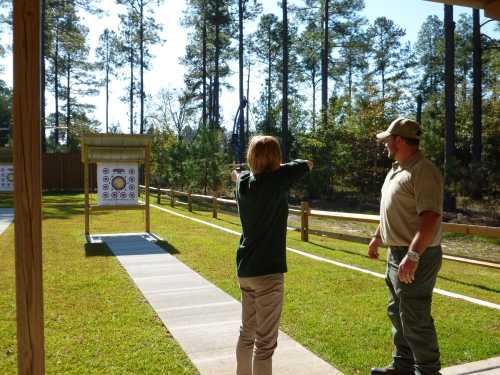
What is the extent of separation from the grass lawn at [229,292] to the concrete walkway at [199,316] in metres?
0.13

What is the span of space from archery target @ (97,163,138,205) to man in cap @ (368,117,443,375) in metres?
8.70

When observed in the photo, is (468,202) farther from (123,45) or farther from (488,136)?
(123,45)

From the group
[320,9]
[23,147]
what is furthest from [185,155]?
[23,147]

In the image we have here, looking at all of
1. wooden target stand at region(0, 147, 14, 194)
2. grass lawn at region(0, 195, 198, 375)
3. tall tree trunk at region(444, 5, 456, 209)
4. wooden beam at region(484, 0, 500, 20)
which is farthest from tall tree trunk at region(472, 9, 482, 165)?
wooden target stand at region(0, 147, 14, 194)

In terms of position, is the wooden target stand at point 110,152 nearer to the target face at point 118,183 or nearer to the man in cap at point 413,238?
the target face at point 118,183

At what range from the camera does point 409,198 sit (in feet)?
9.78

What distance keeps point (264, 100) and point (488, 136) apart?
25.9m

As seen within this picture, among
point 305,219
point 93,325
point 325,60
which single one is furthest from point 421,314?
point 325,60

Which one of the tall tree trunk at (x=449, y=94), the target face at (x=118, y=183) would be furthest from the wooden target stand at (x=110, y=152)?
the tall tree trunk at (x=449, y=94)

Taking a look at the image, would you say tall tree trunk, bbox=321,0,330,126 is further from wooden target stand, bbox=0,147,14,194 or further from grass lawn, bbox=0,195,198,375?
grass lawn, bbox=0,195,198,375

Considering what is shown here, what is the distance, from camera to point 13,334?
167 inches

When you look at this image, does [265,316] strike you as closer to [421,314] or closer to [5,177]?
[421,314]

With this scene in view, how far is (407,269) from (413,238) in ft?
0.75

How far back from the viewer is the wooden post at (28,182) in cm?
240
